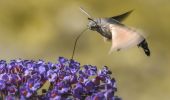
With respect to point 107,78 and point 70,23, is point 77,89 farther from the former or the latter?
point 70,23

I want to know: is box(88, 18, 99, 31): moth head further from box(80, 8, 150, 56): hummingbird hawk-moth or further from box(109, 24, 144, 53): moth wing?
box(109, 24, 144, 53): moth wing

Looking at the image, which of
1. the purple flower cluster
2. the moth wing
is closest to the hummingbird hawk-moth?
the moth wing

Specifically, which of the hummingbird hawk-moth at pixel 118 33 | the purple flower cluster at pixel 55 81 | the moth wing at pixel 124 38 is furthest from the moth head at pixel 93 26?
the purple flower cluster at pixel 55 81

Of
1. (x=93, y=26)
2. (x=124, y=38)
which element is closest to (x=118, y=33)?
(x=124, y=38)

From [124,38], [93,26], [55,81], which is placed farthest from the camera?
[93,26]

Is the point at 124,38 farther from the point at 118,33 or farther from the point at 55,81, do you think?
the point at 55,81

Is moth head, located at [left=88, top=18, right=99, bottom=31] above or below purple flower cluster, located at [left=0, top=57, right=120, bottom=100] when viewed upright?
above

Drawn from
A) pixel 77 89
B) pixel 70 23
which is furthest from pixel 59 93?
pixel 70 23

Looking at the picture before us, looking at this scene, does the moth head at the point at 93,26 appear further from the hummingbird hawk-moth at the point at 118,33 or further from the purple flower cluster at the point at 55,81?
the purple flower cluster at the point at 55,81
